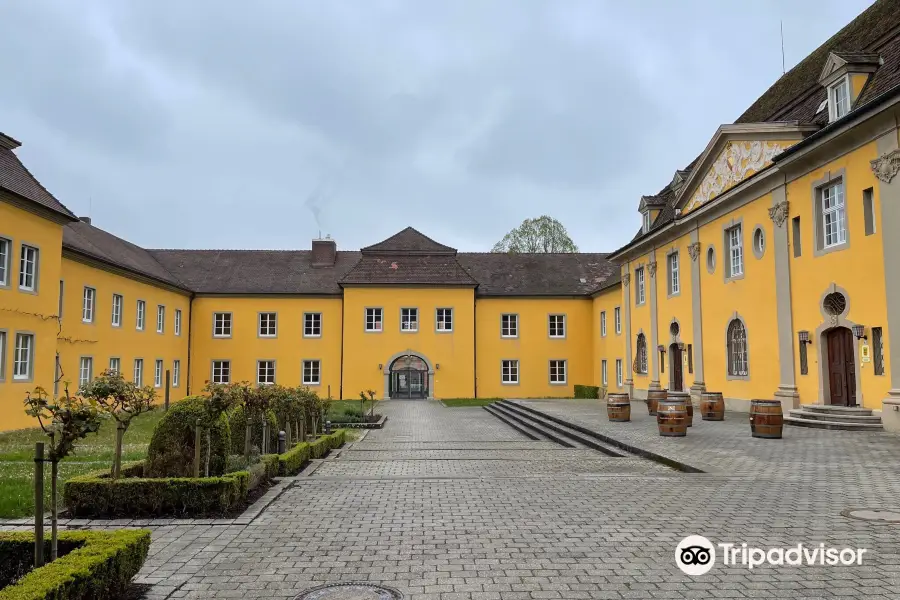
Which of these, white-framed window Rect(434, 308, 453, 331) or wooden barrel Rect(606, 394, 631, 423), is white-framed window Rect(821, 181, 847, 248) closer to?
wooden barrel Rect(606, 394, 631, 423)

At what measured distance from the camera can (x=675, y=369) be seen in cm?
2578

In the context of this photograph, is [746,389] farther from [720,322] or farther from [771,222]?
[771,222]

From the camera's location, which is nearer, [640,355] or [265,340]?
[640,355]

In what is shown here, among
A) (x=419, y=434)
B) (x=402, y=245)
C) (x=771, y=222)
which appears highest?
(x=402, y=245)

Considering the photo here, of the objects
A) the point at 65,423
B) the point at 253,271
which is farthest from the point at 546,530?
the point at 253,271

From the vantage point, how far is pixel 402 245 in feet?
123

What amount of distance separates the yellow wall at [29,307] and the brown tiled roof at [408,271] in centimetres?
1647

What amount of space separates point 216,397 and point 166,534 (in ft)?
6.10

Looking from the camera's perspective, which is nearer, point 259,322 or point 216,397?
point 216,397

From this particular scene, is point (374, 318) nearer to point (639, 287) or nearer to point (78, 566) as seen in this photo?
point (639, 287)

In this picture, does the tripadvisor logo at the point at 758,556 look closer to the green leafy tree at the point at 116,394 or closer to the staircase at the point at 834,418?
the green leafy tree at the point at 116,394

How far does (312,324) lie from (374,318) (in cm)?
361

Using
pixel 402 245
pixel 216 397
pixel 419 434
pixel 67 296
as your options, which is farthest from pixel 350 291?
pixel 216 397

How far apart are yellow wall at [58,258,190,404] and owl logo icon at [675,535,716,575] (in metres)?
18.2
